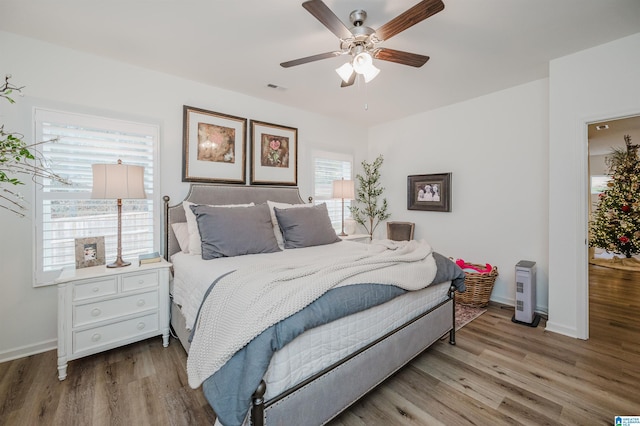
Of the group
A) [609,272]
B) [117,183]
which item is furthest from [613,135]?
[117,183]

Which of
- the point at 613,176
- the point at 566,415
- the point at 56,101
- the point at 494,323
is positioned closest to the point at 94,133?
the point at 56,101

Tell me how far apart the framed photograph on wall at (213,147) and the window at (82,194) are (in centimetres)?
38

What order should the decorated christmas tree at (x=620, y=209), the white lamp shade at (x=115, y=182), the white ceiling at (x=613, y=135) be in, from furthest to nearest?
the decorated christmas tree at (x=620, y=209) < the white ceiling at (x=613, y=135) < the white lamp shade at (x=115, y=182)

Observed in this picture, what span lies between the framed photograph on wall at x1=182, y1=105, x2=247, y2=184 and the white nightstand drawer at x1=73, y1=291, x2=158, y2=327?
134 centimetres

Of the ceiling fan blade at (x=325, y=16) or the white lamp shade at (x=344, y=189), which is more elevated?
the ceiling fan blade at (x=325, y=16)

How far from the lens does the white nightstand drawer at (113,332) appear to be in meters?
2.09

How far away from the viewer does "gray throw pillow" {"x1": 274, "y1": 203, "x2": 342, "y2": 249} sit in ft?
9.62

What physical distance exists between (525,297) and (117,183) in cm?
401

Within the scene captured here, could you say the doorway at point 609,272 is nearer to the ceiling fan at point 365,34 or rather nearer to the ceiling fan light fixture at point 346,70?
the ceiling fan at point 365,34

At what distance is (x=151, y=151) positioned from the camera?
2898 mm

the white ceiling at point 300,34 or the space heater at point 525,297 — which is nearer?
the white ceiling at point 300,34

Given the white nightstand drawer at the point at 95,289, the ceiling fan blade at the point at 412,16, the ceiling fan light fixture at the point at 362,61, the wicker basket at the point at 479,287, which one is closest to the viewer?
the ceiling fan blade at the point at 412,16

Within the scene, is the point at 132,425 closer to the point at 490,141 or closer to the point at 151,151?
the point at 151,151

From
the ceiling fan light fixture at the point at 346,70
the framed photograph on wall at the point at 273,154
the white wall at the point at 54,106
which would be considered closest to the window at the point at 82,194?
the white wall at the point at 54,106
